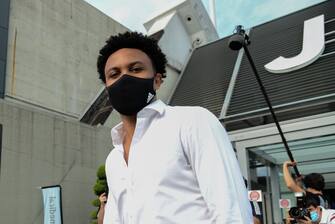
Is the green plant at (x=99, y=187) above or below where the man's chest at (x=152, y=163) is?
above

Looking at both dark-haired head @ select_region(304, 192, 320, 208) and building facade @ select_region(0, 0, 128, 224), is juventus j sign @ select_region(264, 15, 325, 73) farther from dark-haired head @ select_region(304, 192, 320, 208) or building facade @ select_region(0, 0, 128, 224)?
dark-haired head @ select_region(304, 192, 320, 208)

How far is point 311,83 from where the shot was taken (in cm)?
1128

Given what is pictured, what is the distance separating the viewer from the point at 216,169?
1210mm

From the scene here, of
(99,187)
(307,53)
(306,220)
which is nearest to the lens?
(306,220)

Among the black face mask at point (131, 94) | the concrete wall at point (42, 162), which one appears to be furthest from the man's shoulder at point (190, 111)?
the concrete wall at point (42, 162)

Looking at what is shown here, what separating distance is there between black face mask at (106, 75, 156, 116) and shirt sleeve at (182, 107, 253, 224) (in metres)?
0.27

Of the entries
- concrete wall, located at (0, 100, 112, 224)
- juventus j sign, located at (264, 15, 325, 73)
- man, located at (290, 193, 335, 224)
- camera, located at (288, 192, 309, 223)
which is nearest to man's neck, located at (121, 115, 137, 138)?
man, located at (290, 193, 335, 224)

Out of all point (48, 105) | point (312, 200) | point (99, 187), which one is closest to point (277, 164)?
point (99, 187)

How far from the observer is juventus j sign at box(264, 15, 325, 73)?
39.5 ft

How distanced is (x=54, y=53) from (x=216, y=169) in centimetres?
1336

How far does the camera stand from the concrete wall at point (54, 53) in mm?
12492

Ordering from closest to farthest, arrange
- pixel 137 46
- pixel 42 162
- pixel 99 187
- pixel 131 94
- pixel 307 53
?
Result: pixel 131 94 → pixel 137 46 → pixel 99 187 → pixel 42 162 → pixel 307 53

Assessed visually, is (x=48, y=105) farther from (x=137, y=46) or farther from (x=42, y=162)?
(x=137, y=46)

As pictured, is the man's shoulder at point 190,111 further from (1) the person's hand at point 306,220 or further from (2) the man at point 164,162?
(1) the person's hand at point 306,220
